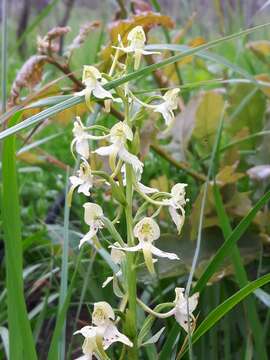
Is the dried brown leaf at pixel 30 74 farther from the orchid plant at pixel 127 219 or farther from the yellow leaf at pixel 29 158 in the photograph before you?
the orchid plant at pixel 127 219

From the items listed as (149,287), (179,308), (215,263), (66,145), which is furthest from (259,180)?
(66,145)

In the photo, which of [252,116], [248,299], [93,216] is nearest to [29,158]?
[252,116]

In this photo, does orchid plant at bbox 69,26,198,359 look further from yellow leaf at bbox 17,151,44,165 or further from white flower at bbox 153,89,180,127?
yellow leaf at bbox 17,151,44,165

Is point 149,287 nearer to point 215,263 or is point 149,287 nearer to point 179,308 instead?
point 215,263

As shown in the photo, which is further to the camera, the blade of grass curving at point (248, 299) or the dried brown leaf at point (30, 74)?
the dried brown leaf at point (30, 74)

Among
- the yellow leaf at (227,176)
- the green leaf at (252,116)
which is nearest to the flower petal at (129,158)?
the yellow leaf at (227,176)

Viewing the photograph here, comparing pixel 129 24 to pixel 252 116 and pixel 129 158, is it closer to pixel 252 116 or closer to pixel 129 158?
pixel 252 116

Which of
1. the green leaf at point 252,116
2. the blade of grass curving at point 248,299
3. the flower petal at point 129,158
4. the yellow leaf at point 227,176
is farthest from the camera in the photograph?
the green leaf at point 252,116
